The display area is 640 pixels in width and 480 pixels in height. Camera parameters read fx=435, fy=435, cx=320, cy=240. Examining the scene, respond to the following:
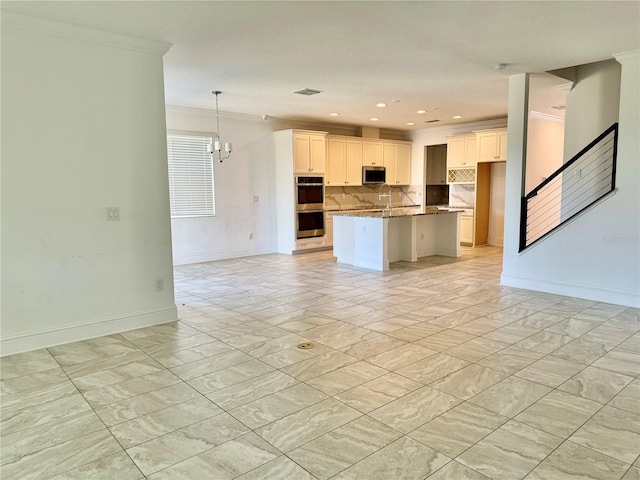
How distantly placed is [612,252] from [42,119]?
229 inches

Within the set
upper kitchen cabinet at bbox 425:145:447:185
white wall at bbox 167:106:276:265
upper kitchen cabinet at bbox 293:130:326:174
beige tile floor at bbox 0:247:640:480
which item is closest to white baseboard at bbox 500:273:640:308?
beige tile floor at bbox 0:247:640:480

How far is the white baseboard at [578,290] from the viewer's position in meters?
4.78

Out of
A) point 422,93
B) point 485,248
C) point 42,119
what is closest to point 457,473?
point 42,119

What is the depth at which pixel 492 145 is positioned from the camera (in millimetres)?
8773

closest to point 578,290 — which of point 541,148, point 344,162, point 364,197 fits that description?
point 541,148

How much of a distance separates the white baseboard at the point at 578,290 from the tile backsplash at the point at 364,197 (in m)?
4.82

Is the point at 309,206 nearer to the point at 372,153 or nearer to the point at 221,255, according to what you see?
the point at 221,255

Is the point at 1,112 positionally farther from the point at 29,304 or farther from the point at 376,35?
the point at 376,35

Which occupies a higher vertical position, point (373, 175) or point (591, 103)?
point (591, 103)

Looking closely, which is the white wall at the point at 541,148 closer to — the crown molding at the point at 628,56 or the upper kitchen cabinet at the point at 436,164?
the upper kitchen cabinet at the point at 436,164

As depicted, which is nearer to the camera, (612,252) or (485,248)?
(612,252)

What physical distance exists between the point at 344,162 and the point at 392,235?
254cm

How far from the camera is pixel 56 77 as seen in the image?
3609 millimetres

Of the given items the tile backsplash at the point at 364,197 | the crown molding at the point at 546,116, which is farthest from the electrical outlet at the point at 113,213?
the crown molding at the point at 546,116
